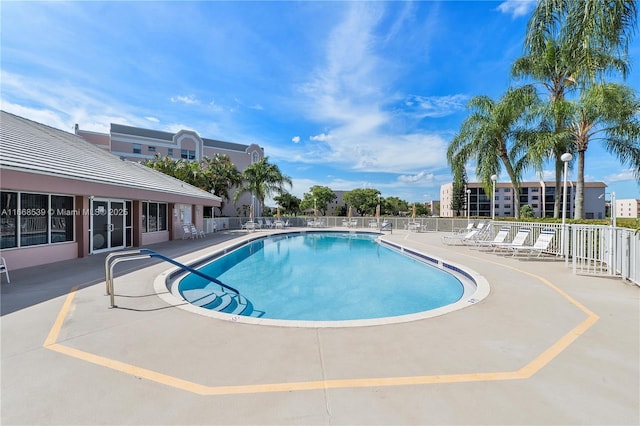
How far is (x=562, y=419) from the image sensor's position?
2.27 m

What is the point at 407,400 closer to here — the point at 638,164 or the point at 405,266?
the point at 405,266

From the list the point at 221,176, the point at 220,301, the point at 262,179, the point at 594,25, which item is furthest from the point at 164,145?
the point at 594,25

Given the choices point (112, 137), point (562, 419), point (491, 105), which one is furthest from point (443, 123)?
point (112, 137)

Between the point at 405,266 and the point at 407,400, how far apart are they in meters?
8.80

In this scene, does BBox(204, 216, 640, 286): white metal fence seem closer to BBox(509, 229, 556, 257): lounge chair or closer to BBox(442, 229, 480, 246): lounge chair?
BBox(509, 229, 556, 257): lounge chair

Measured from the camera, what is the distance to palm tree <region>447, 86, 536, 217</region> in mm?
14815

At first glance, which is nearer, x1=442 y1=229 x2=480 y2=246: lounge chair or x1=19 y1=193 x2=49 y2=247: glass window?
x1=19 y1=193 x2=49 y2=247: glass window

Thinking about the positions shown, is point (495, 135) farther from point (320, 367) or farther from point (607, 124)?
point (320, 367)

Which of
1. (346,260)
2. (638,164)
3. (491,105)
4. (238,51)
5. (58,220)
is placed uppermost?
(238,51)

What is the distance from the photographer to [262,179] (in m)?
27.9

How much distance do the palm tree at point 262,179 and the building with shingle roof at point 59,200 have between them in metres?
13.7

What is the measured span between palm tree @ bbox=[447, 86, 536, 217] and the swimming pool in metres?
8.27

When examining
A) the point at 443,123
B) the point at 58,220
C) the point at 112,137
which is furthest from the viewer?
the point at 112,137

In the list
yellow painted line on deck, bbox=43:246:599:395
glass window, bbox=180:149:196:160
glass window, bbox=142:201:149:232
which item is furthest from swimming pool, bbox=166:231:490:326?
glass window, bbox=180:149:196:160
